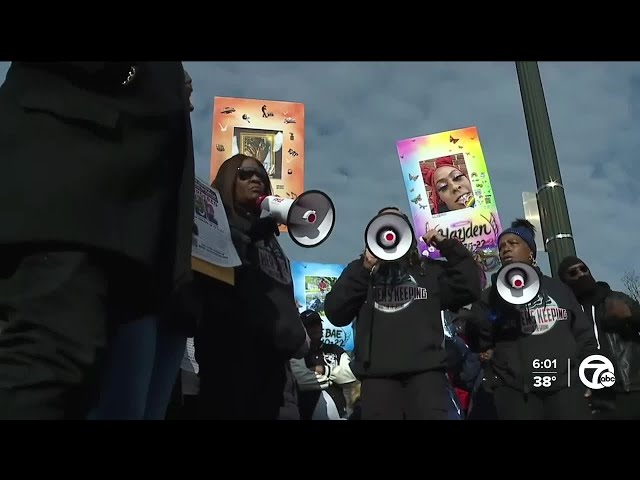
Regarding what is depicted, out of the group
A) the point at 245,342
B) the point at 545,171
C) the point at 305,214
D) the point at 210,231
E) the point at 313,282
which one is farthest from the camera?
the point at 313,282

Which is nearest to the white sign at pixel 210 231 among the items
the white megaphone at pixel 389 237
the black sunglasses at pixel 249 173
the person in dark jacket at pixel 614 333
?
the black sunglasses at pixel 249 173

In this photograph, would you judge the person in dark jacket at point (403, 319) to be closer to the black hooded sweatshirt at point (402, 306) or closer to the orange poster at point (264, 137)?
the black hooded sweatshirt at point (402, 306)

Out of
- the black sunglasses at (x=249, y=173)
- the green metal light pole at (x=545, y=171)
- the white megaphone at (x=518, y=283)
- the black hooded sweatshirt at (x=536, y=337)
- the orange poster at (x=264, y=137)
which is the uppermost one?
the orange poster at (x=264, y=137)

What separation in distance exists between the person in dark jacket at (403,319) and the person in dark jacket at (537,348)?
1.70 ft

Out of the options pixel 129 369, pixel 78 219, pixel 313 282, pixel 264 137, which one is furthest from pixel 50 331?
pixel 313 282

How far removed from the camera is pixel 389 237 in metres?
3.49

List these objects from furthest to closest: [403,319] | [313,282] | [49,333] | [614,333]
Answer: [313,282] < [614,333] < [403,319] < [49,333]

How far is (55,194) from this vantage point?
4.33 feet

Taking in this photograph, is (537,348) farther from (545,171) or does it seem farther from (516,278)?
(545,171)

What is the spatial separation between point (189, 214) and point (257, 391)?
1.07 metres

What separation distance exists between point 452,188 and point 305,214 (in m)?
3.73

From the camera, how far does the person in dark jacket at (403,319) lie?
308cm
